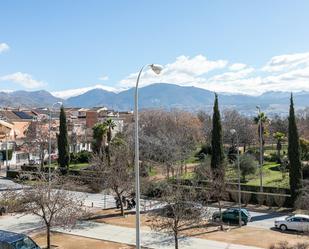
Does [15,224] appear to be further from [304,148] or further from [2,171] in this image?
[304,148]

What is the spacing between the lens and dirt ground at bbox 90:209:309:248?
90.7 feet

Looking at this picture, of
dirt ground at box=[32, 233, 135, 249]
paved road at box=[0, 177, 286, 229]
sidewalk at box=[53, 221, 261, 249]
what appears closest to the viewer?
dirt ground at box=[32, 233, 135, 249]

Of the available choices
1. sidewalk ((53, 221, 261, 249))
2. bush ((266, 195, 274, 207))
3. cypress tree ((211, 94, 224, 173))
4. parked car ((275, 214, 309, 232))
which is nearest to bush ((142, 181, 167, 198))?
cypress tree ((211, 94, 224, 173))

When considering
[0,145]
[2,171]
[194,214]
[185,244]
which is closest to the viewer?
[194,214]

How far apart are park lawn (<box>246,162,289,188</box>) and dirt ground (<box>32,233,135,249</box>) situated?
76.4 feet

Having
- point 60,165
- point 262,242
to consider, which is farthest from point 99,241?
point 60,165

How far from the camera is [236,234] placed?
2975 centimetres

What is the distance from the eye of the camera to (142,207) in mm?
39094

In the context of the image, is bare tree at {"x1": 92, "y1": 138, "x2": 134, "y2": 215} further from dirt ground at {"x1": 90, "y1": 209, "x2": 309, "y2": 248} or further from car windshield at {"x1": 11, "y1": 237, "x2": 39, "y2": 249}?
car windshield at {"x1": 11, "y1": 237, "x2": 39, "y2": 249}

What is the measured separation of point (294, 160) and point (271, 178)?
346 inches

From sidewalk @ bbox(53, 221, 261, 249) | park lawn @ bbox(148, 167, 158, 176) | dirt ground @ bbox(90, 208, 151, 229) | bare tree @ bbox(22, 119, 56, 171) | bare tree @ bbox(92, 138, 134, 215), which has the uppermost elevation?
bare tree @ bbox(22, 119, 56, 171)

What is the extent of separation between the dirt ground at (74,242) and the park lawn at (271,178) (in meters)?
23.3

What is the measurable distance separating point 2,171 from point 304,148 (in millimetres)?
43581

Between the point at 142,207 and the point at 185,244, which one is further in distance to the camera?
the point at 142,207
